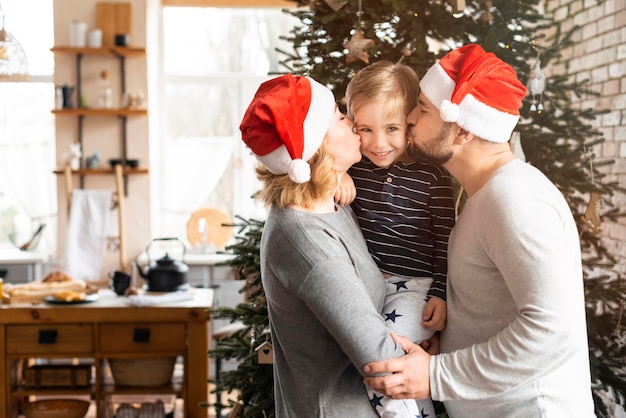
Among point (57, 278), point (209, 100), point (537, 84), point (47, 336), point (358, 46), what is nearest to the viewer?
point (358, 46)

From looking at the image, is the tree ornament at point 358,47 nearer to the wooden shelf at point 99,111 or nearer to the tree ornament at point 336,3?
the tree ornament at point 336,3

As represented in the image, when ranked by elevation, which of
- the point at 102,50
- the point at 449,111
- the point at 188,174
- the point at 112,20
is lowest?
the point at 188,174

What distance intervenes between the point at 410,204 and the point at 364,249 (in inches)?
7.4

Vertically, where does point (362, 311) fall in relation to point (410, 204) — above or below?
below

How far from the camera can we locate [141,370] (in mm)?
4027

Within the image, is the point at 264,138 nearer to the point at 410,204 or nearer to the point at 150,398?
the point at 410,204

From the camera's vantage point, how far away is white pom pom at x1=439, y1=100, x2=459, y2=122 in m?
1.59

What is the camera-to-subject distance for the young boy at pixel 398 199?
1769 mm

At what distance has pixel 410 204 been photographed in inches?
71.7

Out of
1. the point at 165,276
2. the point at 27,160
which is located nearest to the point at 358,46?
the point at 165,276

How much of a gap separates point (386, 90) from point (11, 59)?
227 centimetres

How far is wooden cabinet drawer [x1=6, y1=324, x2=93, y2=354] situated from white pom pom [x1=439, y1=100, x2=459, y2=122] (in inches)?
115

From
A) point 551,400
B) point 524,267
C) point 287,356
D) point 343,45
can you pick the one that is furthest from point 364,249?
point 343,45

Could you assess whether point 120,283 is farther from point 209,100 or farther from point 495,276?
point 495,276
